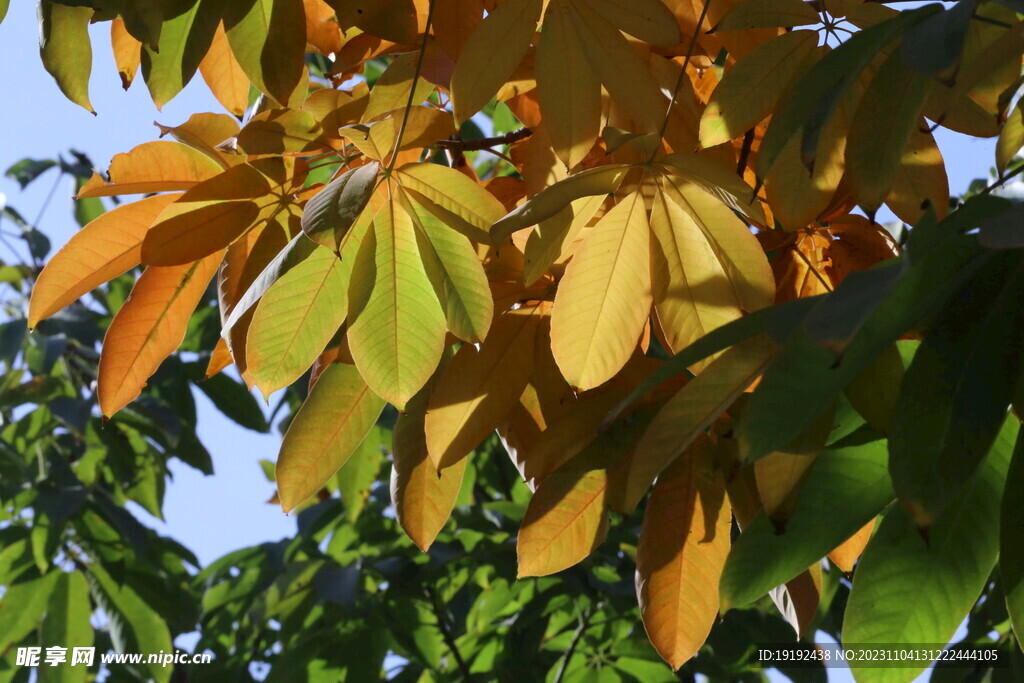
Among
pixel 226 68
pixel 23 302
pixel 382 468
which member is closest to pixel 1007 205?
pixel 226 68

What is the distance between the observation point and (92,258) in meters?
0.78

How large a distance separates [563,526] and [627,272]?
20 cm

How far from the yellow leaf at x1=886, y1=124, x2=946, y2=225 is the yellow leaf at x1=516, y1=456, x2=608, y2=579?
0.29 meters

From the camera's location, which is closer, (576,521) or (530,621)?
(576,521)

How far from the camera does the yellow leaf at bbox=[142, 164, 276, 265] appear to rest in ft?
2.36

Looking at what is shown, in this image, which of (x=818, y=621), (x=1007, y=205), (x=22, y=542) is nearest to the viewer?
(x=1007, y=205)

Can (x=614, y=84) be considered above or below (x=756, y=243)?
above

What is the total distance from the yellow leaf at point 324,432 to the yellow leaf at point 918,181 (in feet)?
1.39

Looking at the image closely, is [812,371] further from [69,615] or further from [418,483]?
[69,615]

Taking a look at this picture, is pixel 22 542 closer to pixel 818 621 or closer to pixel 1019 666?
pixel 818 621

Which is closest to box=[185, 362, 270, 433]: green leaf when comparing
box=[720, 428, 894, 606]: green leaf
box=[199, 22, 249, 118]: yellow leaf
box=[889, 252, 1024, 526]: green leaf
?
box=[199, 22, 249, 118]: yellow leaf

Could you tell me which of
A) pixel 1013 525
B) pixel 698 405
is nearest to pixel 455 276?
pixel 698 405

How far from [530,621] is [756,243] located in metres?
1.22

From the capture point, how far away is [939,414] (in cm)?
42
